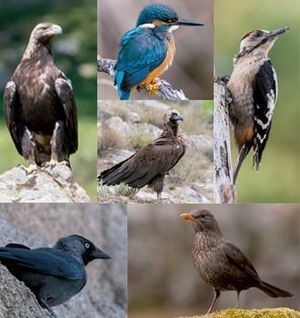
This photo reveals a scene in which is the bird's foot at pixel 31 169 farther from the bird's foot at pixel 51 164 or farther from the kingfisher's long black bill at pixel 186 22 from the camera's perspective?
the kingfisher's long black bill at pixel 186 22

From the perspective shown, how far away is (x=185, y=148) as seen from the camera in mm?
6434

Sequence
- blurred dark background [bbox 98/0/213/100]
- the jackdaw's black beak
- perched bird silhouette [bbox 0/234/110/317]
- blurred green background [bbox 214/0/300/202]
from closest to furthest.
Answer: perched bird silhouette [bbox 0/234/110/317]
the jackdaw's black beak
blurred dark background [bbox 98/0/213/100]
blurred green background [bbox 214/0/300/202]

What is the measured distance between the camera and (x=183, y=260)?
6461 millimetres

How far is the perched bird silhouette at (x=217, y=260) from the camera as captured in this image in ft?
20.8

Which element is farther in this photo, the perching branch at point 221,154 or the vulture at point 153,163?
the perching branch at point 221,154

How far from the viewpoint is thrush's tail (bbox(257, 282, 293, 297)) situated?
643 cm

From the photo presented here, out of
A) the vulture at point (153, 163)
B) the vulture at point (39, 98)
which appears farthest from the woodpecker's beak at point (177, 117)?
the vulture at point (39, 98)

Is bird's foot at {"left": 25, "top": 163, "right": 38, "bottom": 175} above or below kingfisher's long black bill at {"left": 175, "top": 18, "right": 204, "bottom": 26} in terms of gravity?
below

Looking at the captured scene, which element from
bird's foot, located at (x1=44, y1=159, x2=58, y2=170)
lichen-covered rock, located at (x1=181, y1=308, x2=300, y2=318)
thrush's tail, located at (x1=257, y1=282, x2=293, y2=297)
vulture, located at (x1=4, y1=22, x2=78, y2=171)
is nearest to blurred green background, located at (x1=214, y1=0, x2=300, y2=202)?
thrush's tail, located at (x1=257, y1=282, x2=293, y2=297)

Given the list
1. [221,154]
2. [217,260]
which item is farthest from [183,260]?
[221,154]

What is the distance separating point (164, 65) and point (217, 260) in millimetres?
1155

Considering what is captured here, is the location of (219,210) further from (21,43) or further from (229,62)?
(21,43)

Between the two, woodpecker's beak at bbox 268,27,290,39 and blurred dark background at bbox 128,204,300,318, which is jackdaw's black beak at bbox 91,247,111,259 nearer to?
blurred dark background at bbox 128,204,300,318

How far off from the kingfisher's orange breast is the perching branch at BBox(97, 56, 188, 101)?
42mm
